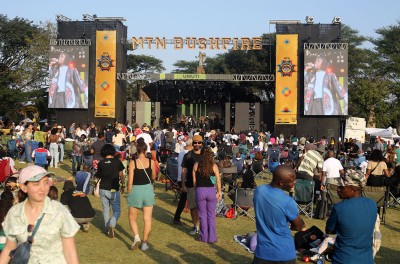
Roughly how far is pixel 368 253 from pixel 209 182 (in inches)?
133

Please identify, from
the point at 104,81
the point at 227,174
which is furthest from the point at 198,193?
the point at 104,81

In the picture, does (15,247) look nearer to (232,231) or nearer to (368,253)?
(368,253)

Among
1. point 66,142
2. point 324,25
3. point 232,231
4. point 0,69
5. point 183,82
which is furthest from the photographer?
point 0,69

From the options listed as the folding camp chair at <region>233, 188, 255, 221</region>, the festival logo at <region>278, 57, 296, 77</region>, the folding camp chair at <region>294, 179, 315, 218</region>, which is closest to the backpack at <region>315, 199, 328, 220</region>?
the folding camp chair at <region>294, 179, 315, 218</region>

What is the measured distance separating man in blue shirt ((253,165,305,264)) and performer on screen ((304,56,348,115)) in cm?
2485

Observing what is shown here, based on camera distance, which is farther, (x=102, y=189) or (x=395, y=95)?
(x=395, y=95)

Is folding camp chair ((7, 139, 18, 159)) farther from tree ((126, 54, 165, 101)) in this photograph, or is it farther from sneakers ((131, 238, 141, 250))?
tree ((126, 54, 165, 101))

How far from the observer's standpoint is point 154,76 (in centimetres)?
3066

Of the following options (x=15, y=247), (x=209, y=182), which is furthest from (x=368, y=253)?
(x=209, y=182)

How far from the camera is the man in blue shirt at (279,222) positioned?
415 centimetres

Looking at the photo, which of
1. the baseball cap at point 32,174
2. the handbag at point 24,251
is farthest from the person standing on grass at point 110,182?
the handbag at point 24,251

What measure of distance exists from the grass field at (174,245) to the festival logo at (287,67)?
19.9 m

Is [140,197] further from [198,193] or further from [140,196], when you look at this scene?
[198,193]

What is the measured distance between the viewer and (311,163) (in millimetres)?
10539
